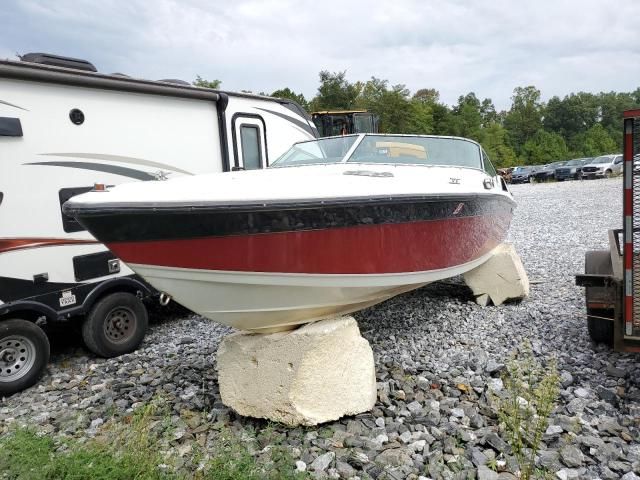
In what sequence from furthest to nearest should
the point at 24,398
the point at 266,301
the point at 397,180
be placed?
1. the point at 24,398
2. the point at 397,180
3. the point at 266,301

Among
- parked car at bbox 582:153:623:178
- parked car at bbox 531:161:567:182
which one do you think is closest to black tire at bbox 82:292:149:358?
parked car at bbox 582:153:623:178

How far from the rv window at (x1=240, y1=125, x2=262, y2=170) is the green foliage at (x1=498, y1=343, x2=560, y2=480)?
13.3 ft

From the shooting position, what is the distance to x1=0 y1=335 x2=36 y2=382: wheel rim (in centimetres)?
402

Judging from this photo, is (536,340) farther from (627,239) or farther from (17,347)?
(17,347)

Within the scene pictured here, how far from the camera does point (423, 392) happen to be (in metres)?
3.58

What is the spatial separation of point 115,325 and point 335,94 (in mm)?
44183

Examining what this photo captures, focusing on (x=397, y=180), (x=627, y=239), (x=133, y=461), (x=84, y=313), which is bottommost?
(x=133, y=461)

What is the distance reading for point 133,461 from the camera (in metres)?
2.61

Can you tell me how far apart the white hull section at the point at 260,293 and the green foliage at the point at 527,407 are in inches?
46.6

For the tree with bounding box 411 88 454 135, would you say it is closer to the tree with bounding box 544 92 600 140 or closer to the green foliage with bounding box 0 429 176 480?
the tree with bounding box 544 92 600 140

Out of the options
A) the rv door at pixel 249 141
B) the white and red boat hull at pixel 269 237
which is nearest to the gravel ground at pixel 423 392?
the white and red boat hull at pixel 269 237

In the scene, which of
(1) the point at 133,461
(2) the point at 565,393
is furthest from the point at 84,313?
(2) the point at 565,393

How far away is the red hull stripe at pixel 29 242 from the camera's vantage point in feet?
13.0

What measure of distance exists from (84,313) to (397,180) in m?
3.21
